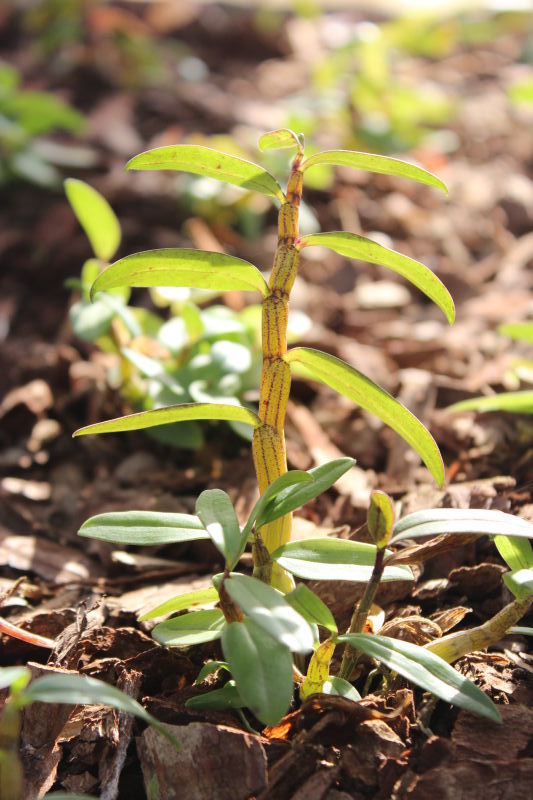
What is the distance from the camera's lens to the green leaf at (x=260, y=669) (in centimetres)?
63

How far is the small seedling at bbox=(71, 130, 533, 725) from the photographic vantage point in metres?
0.72

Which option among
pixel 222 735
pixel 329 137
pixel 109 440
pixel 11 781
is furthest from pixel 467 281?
pixel 11 781

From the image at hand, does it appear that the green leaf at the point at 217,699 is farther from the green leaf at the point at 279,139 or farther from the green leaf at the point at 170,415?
the green leaf at the point at 279,139

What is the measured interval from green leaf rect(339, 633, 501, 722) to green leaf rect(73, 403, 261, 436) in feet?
0.83

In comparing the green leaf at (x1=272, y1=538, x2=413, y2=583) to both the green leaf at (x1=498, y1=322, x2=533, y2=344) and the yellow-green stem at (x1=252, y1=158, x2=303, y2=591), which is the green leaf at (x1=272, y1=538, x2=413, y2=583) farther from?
the green leaf at (x1=498, y1=322, x2=533, y2=344)

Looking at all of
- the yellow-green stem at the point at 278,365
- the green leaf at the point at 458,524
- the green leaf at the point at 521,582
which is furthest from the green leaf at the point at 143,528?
the green leaf at the point at 521,582

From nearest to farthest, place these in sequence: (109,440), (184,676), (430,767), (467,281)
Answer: (430,767) < (184,676) < (109,440) < (467,281)

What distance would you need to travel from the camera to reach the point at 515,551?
81 cm

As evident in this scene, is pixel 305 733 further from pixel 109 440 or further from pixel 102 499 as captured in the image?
pixel 109 440

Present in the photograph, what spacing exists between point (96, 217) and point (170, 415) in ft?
2.30

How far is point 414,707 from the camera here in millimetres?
801

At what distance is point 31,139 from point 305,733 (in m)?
1.77

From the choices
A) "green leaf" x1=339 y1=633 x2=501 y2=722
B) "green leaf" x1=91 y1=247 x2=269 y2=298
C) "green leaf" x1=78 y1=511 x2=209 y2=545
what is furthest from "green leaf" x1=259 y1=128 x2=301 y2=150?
"green leaf" x1=339 y1=633 x2=501 y2=722

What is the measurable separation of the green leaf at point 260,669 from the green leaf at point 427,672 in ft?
0.27
